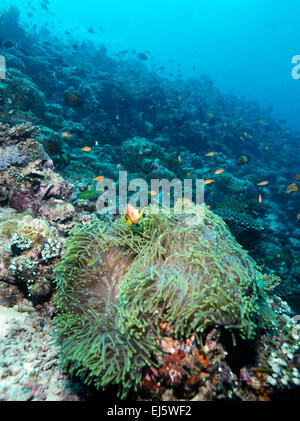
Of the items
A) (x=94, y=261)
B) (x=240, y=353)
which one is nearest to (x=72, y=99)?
(x=94, y=261)

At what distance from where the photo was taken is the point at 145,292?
192 cm

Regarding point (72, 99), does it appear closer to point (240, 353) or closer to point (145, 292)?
point (145, 292)

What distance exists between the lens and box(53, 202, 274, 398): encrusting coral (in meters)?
1.75

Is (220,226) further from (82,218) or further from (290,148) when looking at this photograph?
(290,148)

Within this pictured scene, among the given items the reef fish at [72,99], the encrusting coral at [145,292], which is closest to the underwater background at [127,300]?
the encrusting coral at [145,292]

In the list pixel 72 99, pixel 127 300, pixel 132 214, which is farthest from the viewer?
pixel 72 99

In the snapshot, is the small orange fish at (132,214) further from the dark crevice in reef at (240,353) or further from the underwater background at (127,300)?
the dark crevice in reef at (240,353)

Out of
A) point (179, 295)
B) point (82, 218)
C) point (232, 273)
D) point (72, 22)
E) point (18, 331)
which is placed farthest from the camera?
A: point (72, 22)

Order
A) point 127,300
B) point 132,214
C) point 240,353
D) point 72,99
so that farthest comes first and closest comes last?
point 72,99 → point 132,214 → point 240,353 → point 127,300

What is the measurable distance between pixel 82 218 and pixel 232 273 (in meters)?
3.02

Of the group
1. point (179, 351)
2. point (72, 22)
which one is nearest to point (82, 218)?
point (179, 351)

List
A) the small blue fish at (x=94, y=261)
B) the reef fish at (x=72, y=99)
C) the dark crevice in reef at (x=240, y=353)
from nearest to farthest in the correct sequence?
the dark crevice in reef at (x=240, y=353), the small blue fish at (x=94, y=261), the reef fish at (x=72, y=99)

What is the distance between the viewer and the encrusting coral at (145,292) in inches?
68.7

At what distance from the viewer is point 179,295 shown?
1861 millimetres
